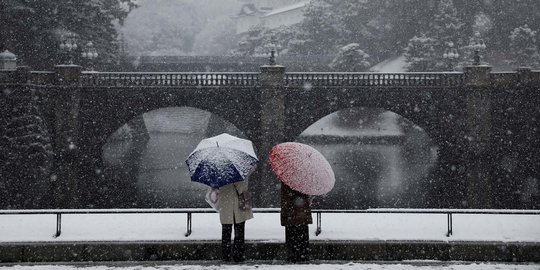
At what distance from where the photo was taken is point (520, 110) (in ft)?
104

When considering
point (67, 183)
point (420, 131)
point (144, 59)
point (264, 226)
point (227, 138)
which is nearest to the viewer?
point (227, 138)

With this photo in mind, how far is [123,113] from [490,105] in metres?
21.5

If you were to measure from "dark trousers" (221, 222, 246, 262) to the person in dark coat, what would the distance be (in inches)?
28.6

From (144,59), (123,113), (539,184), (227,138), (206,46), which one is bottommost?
(539,184)

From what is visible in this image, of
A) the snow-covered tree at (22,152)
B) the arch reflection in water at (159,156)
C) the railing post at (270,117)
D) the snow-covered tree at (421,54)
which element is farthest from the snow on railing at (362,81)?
the snow-covered tree at (421,54)

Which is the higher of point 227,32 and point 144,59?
point 227,32

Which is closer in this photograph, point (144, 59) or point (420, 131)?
point (420, 131)

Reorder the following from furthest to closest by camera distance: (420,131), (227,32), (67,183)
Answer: (227,32) < (420,131) < (67,183)

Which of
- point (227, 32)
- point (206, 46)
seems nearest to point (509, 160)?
point (206, 46)

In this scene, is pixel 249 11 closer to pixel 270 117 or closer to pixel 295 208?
pixel 270 117

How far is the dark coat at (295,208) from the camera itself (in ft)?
28.6

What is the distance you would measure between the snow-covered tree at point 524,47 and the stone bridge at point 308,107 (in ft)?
53.1

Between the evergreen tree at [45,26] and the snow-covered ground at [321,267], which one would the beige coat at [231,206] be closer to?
the snow-covered ground at [321,267]

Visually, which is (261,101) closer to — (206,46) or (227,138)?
(227,138)
